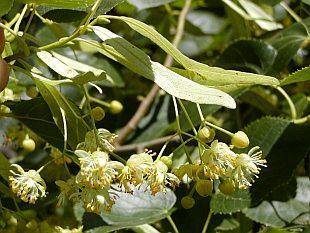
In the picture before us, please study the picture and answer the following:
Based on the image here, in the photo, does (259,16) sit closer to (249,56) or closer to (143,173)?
(249,56)

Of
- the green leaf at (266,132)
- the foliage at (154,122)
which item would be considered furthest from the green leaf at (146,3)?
the green leaf at (266,132)

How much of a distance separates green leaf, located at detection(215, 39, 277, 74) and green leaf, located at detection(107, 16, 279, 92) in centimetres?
60

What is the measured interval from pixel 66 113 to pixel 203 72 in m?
0.23

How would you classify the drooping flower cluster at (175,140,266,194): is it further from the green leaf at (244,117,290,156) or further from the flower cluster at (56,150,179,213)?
the green leaf at (244,117,290,156)

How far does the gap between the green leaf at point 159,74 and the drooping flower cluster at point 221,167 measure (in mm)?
87

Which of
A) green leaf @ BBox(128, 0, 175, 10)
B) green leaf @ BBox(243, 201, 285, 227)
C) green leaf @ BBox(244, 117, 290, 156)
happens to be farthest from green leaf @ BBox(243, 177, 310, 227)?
green leaf @ BBox(128, 0, 175, 10)

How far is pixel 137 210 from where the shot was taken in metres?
1.37

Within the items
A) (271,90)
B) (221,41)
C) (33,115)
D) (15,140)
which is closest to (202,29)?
(221,41)

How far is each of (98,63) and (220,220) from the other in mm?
584

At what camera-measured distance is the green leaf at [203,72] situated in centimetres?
97

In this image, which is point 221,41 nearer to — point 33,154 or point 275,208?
point 33,154

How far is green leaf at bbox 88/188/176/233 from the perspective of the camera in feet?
4.27

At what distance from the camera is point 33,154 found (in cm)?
191

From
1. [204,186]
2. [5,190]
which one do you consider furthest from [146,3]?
[204,186]
